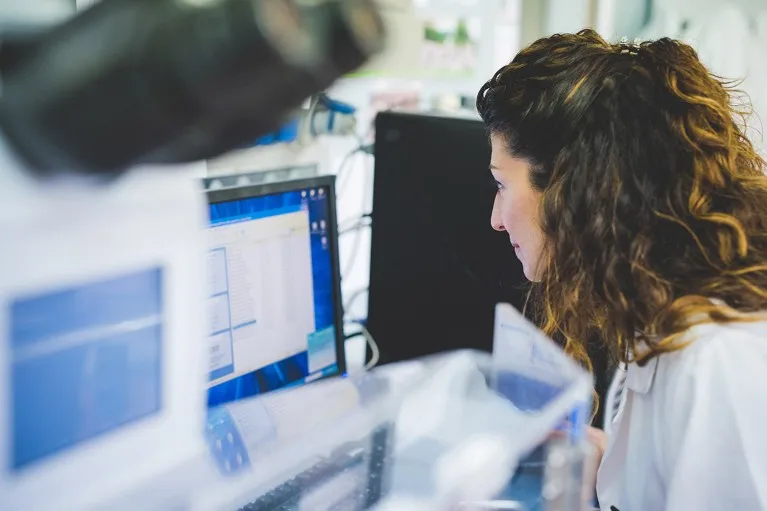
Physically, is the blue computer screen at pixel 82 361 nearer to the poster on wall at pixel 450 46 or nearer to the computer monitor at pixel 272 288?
the computer monitor at pixel 272 288

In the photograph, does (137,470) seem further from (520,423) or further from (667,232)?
(667,232)

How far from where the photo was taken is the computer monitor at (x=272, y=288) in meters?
0.90

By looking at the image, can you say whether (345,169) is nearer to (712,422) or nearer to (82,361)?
(712,422)

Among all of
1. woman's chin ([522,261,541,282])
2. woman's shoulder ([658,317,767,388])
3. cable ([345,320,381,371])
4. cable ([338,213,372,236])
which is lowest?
cable ([345,320,381,371])

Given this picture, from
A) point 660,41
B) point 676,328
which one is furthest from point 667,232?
point 660,41

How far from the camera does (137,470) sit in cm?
27

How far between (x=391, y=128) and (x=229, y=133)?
3.15 ft

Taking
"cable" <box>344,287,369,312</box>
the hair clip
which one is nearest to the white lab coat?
the hair clip

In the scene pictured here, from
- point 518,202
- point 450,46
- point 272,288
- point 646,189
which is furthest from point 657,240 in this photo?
point 450,46

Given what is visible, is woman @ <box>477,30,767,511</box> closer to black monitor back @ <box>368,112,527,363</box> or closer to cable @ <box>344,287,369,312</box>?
black monitor back @ <box>368,112,527,363</box>

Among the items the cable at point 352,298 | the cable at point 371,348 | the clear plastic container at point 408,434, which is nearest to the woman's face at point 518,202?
the clear plastic container at point 408,434

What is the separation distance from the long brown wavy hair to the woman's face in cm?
3

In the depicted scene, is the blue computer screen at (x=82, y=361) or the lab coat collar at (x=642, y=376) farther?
the lab coat collar at (x=642, y=376)

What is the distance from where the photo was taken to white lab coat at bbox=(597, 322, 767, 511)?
647mm
